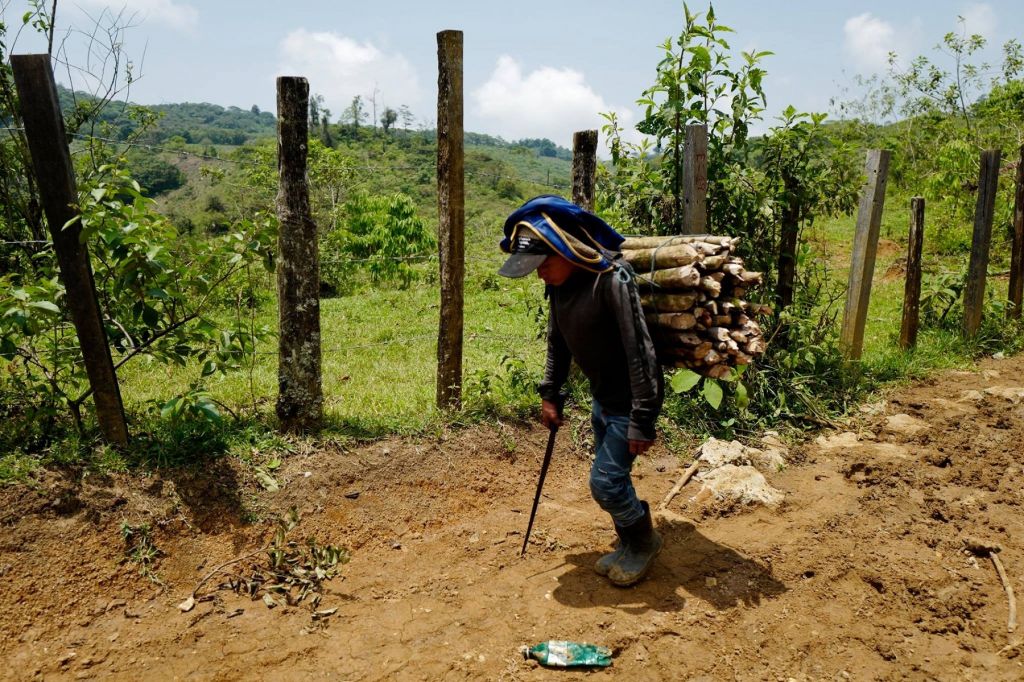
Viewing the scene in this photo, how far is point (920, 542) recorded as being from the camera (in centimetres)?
435

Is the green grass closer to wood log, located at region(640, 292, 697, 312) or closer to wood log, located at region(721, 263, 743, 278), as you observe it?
wood log, located at region(640, 292, 697, 312)

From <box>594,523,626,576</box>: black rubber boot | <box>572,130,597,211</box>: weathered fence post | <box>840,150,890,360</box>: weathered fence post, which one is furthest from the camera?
<box>840,150,890,360</box>: weathered fence post

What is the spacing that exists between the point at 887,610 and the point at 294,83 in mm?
4685

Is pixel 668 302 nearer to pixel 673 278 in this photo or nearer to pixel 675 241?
pixel 673 278

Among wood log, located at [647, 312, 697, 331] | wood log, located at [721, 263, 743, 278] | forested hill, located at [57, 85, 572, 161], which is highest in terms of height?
forested hill, located at [57, 85, 572, 161]

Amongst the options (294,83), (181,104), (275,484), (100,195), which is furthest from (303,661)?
(181,104)

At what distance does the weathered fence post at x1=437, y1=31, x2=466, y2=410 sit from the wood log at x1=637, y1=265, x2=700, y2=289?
5.40ft

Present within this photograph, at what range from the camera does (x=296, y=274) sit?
15.2 ft

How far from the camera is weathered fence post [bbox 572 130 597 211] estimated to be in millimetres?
5730

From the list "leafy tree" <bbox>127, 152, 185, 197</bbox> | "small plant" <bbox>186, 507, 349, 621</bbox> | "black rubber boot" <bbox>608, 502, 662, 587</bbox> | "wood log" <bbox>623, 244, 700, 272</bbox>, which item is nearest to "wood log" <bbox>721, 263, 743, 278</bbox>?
"wood log" <bbox>623, 244, 700, 272</bbox>

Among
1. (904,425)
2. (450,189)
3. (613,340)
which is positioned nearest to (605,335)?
(613,340)

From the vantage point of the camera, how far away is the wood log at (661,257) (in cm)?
383

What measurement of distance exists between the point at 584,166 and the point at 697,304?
91.9 inches

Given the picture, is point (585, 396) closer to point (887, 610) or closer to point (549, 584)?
point (549, 584)
